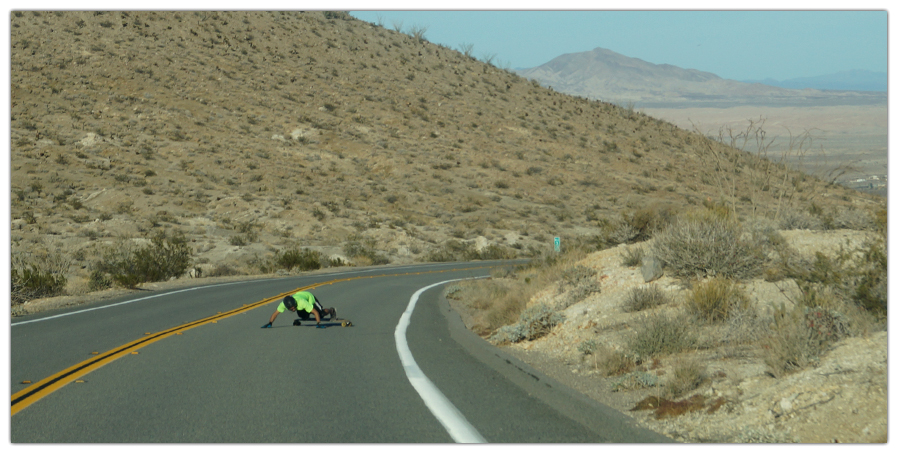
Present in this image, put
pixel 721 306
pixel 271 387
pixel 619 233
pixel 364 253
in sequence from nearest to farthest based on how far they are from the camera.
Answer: pixel 271 387 < pixel 721 306 < pixel 619 233 < pixel 364 253

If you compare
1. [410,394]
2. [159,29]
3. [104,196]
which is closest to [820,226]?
[410,394]

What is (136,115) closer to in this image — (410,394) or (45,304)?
(45,304)

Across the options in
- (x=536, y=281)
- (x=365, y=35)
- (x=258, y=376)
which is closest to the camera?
(x=258, y=376)

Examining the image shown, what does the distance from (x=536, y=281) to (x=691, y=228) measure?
4496 mm

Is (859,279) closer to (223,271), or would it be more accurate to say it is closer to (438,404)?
(438,404)

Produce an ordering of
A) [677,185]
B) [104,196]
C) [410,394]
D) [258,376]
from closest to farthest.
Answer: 1. [410,394]
2. [258,376]
3. [104,196]
4. [677,185]

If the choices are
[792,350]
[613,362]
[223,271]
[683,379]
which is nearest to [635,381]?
[683,379]

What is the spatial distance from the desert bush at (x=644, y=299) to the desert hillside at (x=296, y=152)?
734 inches

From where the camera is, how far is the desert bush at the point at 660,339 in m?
7.34

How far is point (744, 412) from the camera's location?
525cm

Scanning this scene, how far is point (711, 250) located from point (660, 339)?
2985 millimetres

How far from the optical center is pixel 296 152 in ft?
174

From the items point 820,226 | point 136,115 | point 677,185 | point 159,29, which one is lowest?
point 677,185

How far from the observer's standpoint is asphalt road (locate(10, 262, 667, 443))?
17.3ft
